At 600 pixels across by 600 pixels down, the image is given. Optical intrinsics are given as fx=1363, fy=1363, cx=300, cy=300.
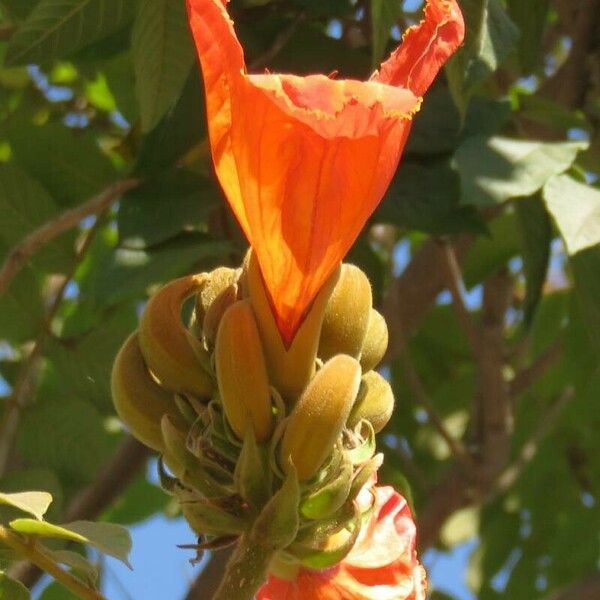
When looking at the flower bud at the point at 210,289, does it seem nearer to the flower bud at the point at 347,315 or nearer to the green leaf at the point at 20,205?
the flower bud at the point at 347,315

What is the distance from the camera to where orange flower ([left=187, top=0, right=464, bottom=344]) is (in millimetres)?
837

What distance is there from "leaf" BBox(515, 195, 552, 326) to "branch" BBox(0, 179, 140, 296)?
458mm

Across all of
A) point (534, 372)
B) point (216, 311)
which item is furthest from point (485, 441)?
point (216, 311)

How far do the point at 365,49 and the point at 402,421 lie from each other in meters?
0.85

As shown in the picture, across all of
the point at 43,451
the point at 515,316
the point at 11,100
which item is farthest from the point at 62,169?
the point at 515,316

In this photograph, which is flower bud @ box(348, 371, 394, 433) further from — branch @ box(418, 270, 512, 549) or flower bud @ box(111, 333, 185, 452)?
branch @ box(418, 270, 512, 549)

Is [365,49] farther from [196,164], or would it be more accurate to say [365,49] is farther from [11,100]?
[11,100]

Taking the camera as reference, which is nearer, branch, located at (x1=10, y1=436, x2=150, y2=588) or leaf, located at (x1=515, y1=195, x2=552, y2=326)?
leaf, located at (x1=515, y1=195, x2=552, y2=326)

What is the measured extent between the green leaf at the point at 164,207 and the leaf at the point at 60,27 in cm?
22

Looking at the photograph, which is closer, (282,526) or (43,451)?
(282,526)

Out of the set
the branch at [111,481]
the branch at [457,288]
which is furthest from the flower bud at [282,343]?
the branch at [111,481]

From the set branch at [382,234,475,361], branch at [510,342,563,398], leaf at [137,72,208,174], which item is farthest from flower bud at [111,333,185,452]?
branch at [510,342,563,398]

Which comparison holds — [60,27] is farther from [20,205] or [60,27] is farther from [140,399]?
[140,399]

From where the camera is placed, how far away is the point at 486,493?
216 centimetres
